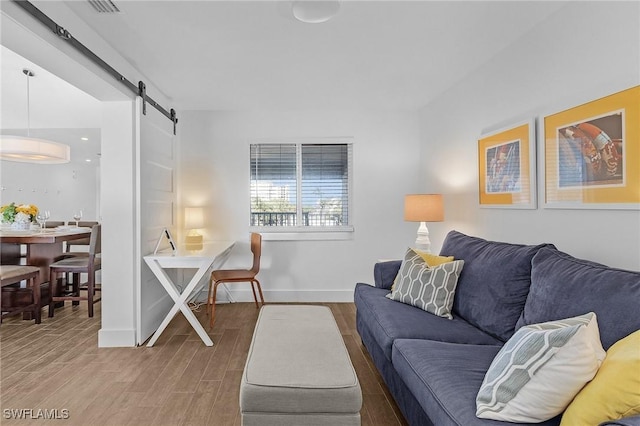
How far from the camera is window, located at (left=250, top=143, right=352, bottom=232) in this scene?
4438 millimetres

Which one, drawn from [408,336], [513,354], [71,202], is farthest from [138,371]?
[71,202]

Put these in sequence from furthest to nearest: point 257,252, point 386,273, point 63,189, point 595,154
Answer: point 63,189 < point 257,252 < point 386,273 < point 595,154

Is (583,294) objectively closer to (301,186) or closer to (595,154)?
(595,154)

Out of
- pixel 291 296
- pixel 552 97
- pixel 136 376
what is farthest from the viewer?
pixel 291 296

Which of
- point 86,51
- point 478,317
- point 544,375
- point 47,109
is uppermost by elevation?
point 47,109

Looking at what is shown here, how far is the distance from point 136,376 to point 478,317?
2421 millimetres

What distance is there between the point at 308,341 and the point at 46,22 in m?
2.31

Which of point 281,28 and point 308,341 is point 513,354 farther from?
point 281,28

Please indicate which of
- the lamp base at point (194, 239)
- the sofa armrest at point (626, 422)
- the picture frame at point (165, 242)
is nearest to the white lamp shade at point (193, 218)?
the lamp base at point (194, 239)

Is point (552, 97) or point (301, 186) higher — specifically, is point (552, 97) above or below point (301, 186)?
above

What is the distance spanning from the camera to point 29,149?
3.69m

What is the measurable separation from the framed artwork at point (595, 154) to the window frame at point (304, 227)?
2.45 metres

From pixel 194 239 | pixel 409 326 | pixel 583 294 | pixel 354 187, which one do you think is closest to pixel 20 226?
pixel 194 239

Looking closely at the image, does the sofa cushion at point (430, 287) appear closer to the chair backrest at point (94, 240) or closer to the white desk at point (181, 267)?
the white desk at point (181, 267)
